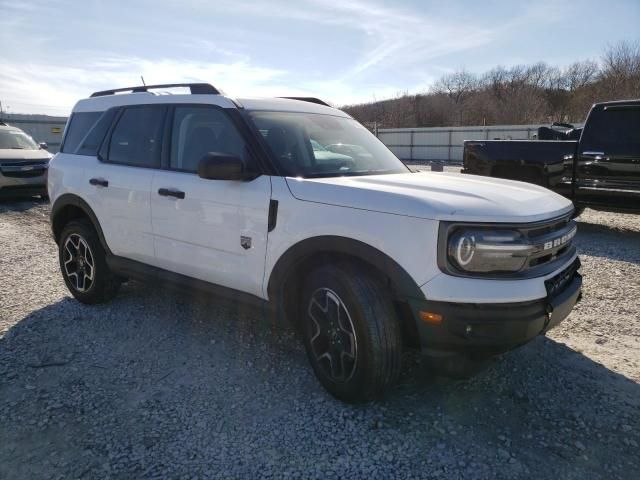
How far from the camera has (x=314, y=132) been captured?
11.9ft

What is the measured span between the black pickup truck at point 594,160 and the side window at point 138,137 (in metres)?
6.06

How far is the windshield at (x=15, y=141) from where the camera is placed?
11.2 meters

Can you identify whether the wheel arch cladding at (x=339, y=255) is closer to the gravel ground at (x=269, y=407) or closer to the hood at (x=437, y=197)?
the hood at (x=437, y=197)

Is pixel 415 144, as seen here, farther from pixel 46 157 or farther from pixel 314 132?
pixel 314 132

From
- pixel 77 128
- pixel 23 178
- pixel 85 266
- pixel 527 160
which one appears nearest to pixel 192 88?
pixel 77 128

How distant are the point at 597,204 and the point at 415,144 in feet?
83.3

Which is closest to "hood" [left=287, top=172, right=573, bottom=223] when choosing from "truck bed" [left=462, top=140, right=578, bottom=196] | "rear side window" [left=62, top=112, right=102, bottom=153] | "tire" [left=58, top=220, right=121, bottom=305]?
"tire" [left=58, top=220, right=121, bottom=305]

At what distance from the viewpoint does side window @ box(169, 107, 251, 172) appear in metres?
3.37

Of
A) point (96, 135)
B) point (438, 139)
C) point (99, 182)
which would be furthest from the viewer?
point (438, 139)

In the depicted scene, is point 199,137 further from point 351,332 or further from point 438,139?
point 438,139

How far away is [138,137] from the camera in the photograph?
13.2 feet

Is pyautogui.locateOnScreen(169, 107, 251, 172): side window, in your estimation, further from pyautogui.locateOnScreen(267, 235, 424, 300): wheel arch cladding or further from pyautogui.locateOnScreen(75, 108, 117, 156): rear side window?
pyautogui.locateOnScreen(75, 108, 117, 156): rear side window

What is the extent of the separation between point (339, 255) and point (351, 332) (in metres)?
0.46

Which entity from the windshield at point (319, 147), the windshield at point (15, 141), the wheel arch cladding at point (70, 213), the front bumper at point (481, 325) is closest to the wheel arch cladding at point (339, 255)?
the front bumper at point (481, 325)
